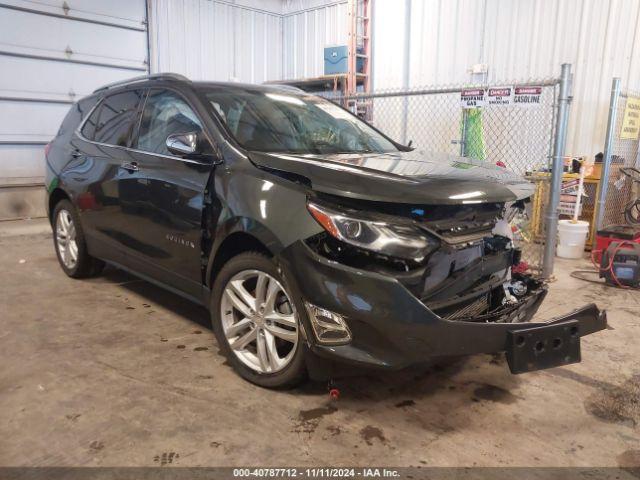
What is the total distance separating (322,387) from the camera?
8.18 feet

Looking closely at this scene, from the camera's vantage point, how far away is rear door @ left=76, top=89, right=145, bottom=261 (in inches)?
131

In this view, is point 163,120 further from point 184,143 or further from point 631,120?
point 631,120

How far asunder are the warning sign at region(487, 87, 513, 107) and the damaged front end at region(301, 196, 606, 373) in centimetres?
271

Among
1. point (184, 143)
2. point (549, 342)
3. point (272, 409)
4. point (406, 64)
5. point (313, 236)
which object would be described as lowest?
point (272, 409)

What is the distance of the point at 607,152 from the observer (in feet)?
17.3

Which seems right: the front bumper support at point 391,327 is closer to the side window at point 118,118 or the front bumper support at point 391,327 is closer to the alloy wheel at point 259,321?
the alloy wheel at point 259,321

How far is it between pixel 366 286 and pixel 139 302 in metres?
2.38

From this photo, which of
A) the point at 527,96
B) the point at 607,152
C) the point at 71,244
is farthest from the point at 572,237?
the point at 71,244

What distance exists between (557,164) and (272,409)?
10.6 ft

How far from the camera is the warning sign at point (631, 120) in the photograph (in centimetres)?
557

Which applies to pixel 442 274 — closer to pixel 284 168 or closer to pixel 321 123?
pixel 284 168

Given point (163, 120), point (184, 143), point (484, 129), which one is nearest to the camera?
point (184, 143)

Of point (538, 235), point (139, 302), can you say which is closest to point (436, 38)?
point (538, 235)

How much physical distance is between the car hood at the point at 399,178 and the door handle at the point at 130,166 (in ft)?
3.45
